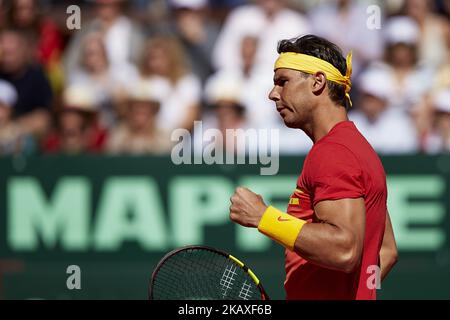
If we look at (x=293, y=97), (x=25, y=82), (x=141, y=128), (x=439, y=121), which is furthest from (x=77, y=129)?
(x=293, y=97)

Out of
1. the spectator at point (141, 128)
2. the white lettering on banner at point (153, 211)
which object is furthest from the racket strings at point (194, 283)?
the spectator at point (141, 128)

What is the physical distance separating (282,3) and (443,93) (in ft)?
6.06

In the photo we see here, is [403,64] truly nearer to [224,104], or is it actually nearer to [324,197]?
A: [224,104]

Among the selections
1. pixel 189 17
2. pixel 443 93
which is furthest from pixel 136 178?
pixel 443 93

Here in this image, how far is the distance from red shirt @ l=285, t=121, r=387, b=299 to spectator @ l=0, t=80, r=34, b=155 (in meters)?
4.99

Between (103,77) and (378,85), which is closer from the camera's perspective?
(378,85)

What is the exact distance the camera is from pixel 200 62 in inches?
363

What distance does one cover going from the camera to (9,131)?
881 cm

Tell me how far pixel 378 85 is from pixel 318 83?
5.25 metres

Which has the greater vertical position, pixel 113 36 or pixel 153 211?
pixel 113 36

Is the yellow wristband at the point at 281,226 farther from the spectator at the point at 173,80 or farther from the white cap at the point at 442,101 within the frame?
the white cap at the point at 442,101

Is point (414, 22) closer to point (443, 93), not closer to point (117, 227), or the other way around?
point (443, 93)

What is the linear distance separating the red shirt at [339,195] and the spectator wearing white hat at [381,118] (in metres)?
4.82

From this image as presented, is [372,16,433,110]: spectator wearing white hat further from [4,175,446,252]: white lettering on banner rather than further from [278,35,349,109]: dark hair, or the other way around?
[278,35,349,109]: dark hair
